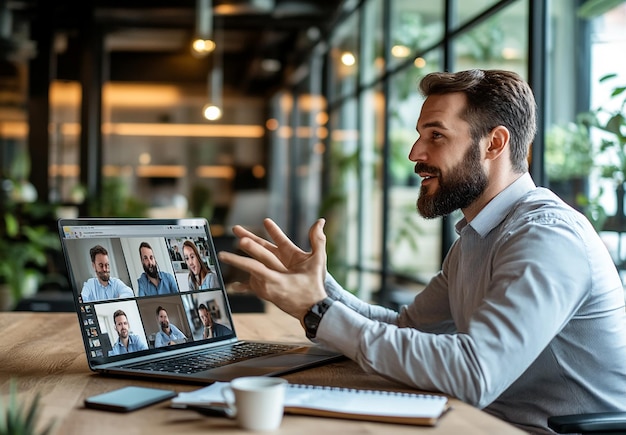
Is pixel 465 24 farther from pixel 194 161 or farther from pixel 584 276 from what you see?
pixel 194 161

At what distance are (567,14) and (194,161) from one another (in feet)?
34.5

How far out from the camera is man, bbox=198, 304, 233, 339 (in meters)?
1.92

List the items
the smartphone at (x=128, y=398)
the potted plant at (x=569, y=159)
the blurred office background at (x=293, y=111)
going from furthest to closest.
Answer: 1. the blurred office background at (x=293, y=111)
2. the potted plant at (x=569, y=159)
3. the smartphone at (x=128, y=398)

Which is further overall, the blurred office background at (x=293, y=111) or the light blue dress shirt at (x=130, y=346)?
the blurred office background at (x=293, y=111)

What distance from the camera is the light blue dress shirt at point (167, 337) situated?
1.79 meters

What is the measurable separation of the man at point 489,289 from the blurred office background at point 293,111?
1.44 metres

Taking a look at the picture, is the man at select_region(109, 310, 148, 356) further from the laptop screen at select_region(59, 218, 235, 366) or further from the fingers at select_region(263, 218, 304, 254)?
the fingers at select_region(263, 218, 304, 254)

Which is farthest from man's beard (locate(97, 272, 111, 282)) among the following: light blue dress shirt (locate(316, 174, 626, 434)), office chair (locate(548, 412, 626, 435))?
office chair (locate(548, 412, 626, 435))

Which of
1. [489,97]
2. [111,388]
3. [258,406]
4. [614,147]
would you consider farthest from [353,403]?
[614,147]

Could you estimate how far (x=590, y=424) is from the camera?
5.09 ft

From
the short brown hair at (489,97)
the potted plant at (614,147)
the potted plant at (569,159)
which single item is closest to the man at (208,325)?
the short brown hair at (489,97)

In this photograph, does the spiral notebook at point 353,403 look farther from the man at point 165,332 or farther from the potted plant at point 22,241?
the potted plant at point 22,241

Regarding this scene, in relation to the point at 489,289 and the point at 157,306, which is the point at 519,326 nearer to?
the point at 489,289

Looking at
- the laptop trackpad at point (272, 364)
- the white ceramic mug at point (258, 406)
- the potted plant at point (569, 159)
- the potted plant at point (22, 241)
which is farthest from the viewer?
the potted plant at point (22, 241)
